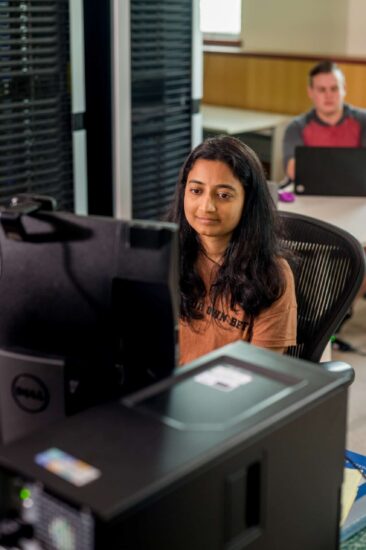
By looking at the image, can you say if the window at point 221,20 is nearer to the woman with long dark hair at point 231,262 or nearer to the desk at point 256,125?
the desk at point 256,125

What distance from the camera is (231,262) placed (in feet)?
5.78

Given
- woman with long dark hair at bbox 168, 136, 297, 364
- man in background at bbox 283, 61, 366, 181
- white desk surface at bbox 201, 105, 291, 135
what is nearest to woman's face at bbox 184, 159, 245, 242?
woman with long dark hair at bbox 168, 136, 297, 364

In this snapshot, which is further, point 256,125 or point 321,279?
point 256,125

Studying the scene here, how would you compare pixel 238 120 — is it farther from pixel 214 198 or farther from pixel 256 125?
pixel 214 198

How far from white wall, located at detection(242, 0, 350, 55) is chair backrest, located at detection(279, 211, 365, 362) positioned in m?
3.73

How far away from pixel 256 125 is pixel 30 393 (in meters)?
4.10

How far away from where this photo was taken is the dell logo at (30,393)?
3.72 ft

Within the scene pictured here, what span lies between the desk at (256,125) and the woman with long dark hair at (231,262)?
10.4ft

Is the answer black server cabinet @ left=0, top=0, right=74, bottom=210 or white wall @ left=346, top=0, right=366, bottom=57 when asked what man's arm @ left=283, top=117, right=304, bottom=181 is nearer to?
black server cabinet @ left=0, top=0, right=74, bottom=210

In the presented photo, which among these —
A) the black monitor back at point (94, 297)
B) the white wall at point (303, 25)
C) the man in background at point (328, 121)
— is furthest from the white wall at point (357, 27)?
the black monitor back at point (94, 297)

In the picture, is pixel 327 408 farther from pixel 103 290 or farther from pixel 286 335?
pixel 286 335

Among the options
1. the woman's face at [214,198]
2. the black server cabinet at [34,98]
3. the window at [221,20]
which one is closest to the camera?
the woman's face at [214,198]

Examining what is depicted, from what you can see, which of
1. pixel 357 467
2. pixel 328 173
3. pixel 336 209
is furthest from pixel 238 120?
pixel 357 467

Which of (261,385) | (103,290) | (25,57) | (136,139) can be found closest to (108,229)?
(103,290)
